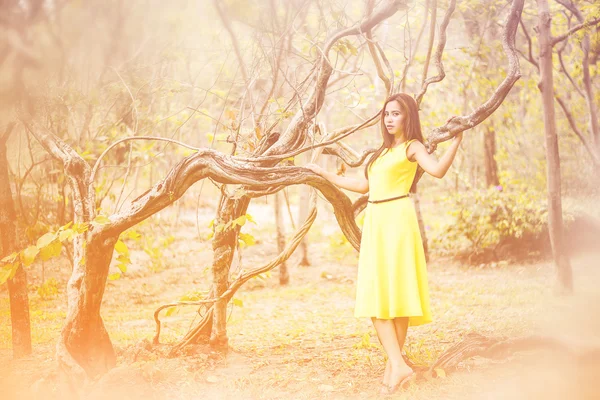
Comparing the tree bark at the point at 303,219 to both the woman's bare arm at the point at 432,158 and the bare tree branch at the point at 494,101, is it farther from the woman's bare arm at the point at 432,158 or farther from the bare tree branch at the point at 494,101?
the woman's bare arm at the point at 432,158

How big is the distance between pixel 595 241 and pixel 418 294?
7412mm

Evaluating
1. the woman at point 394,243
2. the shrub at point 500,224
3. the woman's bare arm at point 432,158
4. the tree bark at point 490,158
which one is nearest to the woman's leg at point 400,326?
the woman at point 394,243

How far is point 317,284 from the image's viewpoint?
9.40m

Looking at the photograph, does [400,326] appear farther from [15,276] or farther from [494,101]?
[15,276]

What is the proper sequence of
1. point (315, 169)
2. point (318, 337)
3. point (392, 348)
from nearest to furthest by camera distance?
1. point (392, 348)
2. point (315, 169)
3. point (318, 337)

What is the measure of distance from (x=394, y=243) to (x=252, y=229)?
350cm

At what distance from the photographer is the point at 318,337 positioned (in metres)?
5.63

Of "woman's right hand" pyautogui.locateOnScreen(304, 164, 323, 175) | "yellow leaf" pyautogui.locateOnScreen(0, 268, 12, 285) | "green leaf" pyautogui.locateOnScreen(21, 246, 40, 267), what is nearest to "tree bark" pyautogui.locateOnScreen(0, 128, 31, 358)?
"yellow leaf" pyautogui.locateOnScreen(0, 268, 12, 285)

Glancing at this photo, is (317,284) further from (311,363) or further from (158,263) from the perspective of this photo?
(311,363)

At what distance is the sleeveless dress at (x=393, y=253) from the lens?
3.37m

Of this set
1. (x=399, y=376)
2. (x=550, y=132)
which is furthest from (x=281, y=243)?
(x=399, y=376)

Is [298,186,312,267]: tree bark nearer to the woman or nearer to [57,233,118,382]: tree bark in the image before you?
[57,233,118,382]: tree bark

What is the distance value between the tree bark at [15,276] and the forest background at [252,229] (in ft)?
0.06

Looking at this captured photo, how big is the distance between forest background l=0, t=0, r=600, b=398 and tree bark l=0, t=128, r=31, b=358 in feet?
0.06
